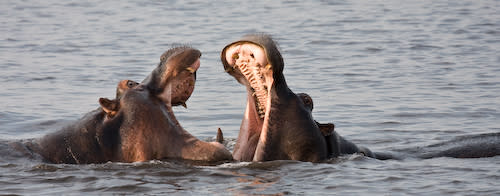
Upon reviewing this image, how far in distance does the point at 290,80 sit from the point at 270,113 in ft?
23.8

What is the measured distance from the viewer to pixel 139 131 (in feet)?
26.5

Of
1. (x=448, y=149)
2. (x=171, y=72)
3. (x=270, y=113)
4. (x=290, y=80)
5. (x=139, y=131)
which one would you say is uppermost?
(x=171, y=72)

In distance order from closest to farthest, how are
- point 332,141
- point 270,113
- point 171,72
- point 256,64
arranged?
point 256,64 → point 270,113 → point 171,72 → point 332,141

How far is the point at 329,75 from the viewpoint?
51.2 feet

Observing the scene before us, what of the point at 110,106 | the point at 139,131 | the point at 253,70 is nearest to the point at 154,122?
the point at 139,131

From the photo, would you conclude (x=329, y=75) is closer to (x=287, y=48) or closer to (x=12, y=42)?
(x=287, y=48)

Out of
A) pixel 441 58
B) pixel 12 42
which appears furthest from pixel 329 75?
pixel 12 42

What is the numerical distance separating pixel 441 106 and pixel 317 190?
5453mm

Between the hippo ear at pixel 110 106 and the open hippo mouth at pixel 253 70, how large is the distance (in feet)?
3.16

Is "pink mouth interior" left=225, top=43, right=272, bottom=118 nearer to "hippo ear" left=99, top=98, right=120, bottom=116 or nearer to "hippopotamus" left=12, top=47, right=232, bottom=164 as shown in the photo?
"hippopotamus" left=12, top=47, right=232, bottom=164

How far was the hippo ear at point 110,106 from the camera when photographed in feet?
26.6

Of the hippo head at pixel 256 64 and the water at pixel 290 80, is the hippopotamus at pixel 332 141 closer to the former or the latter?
the water at pixel 290 80

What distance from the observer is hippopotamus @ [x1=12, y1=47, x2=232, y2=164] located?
8.12 meters

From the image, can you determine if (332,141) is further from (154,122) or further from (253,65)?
(154,122)
